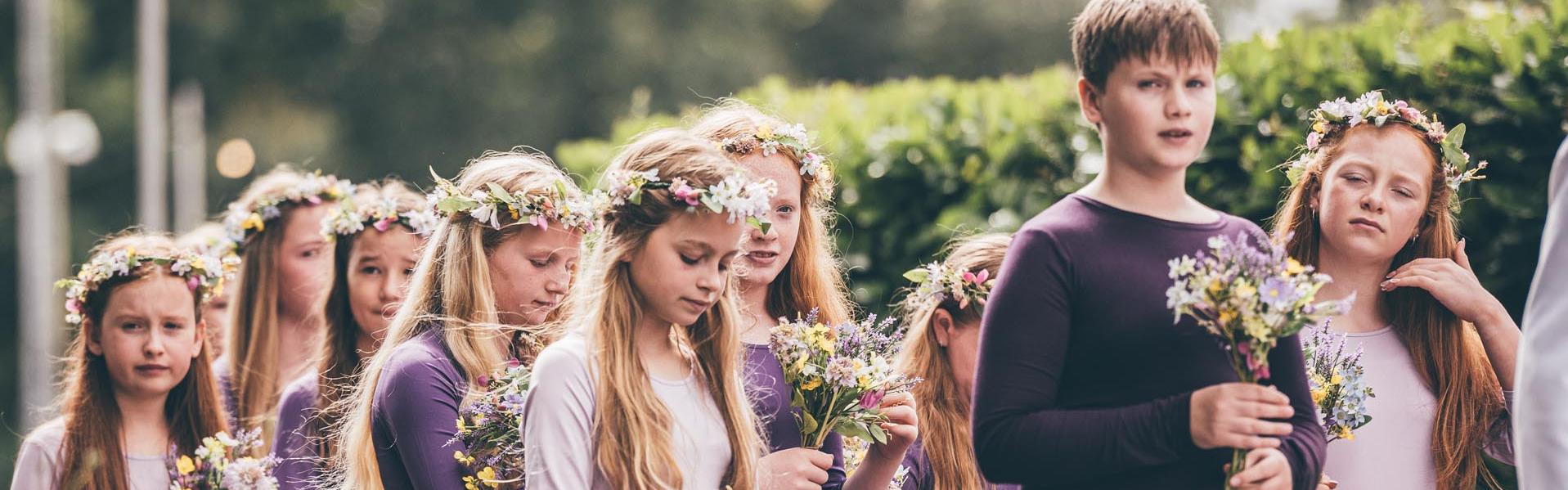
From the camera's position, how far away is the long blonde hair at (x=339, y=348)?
540 cm

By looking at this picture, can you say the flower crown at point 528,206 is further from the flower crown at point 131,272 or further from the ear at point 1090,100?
the ear at point 1090,100

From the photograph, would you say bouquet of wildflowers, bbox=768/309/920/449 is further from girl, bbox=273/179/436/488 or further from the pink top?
girl, bbox=273/179/436/488

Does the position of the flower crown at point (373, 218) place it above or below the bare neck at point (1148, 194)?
above

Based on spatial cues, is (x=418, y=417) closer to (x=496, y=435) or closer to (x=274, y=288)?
(x=496, y=435)

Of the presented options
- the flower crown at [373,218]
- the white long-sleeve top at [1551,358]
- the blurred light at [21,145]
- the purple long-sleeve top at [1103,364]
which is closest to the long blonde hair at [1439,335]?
the purple long-sleeve top at [1103,364]

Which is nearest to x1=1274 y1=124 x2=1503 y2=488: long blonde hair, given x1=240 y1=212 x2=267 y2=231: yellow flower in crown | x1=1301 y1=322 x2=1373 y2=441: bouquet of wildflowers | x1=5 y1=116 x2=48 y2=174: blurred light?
x1=1301 y1=322 x2=1373 y2=441: bouquet of wildflowers

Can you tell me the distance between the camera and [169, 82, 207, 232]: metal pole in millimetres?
25031

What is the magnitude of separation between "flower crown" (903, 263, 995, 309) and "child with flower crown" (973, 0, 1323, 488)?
5.34 ft

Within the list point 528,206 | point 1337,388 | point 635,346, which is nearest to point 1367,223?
point 1337,388

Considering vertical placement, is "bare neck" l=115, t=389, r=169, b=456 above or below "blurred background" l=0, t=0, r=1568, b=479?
below

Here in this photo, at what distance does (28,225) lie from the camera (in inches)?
918

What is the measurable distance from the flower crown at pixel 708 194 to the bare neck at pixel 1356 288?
5.24ft

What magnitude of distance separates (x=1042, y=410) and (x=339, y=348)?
3405 millimetres

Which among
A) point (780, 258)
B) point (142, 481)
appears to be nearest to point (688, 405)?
point (780, 258)
